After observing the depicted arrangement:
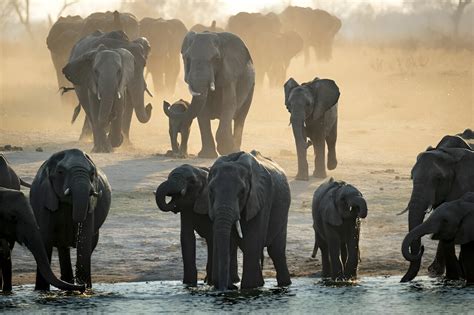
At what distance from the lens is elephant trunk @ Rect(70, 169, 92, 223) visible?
13.4 m

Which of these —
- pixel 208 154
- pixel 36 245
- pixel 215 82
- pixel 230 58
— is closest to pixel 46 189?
pixel 36 245

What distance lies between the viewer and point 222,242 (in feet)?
44.1

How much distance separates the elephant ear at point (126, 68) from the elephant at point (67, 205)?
554 inches

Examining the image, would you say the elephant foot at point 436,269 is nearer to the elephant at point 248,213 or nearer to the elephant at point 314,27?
the elephant at point 248,213

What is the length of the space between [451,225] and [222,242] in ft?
7.82

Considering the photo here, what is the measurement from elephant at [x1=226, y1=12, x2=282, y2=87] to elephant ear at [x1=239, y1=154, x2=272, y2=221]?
1911 inches

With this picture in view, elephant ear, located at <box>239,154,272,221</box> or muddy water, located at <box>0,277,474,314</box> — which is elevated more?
elephant ear, located at <box>239,154,272,221</box>

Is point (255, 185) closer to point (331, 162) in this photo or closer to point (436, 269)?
point (436, 269)

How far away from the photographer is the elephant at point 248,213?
13.5m

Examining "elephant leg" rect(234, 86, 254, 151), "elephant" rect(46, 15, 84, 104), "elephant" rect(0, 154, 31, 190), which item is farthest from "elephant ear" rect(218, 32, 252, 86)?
"elephant" rect(46, 15, 84, 104)

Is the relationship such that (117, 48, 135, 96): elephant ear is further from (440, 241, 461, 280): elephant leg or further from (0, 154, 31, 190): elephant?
(440, 241, 461, 280): elephant leg

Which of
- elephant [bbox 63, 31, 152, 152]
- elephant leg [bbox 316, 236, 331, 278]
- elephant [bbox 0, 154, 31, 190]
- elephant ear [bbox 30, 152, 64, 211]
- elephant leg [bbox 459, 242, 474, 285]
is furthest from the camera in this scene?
elephant [bbox 63, 31, 152, 152]

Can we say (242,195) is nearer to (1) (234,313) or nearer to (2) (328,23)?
(1) (234,313)

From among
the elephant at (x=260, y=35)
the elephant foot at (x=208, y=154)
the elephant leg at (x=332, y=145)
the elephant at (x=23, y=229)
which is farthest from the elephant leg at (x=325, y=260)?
the elephant at (x=260, y=35)
